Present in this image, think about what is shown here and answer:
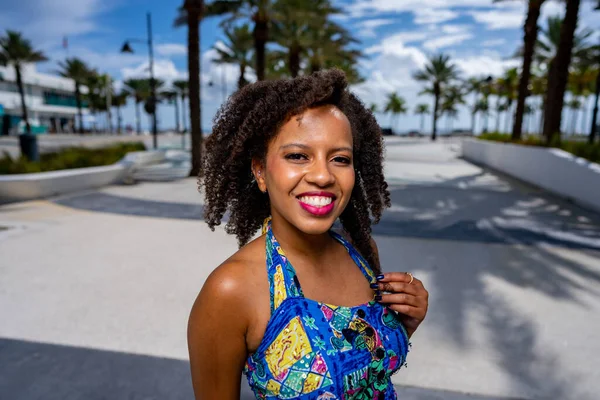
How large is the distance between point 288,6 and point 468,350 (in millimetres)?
19696

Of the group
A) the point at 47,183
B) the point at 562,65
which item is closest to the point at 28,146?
the point at 47,183

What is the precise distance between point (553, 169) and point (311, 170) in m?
12.2

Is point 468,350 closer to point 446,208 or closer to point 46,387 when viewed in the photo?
point 46,387

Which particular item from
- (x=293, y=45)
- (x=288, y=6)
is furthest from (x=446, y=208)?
(x=293, y=45)

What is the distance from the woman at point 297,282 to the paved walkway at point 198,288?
1.82 metres

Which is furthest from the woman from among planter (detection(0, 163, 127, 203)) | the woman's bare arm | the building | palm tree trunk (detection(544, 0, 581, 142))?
the building

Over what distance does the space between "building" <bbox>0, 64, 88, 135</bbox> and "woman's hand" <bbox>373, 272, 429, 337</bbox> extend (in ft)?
176

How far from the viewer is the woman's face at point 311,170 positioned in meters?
1.33

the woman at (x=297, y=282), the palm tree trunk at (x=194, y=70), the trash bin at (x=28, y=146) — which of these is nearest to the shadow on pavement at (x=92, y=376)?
the woman at (x=297, y=282)

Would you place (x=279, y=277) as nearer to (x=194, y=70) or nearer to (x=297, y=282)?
(x=297, y=282)

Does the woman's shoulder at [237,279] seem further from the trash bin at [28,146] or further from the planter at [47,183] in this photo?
the trash bin at [28,146]

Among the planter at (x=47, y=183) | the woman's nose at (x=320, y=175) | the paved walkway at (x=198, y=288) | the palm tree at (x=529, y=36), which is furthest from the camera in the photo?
the palm tree at (x=529, y=36)

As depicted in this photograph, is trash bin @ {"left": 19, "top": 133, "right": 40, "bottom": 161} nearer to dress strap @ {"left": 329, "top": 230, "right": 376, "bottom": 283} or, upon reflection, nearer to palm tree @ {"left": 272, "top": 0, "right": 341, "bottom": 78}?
palm tree @ {"left": 272, "top": 0, "right": 341, "bottom": 78}

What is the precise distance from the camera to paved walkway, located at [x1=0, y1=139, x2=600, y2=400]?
3.08 metres
